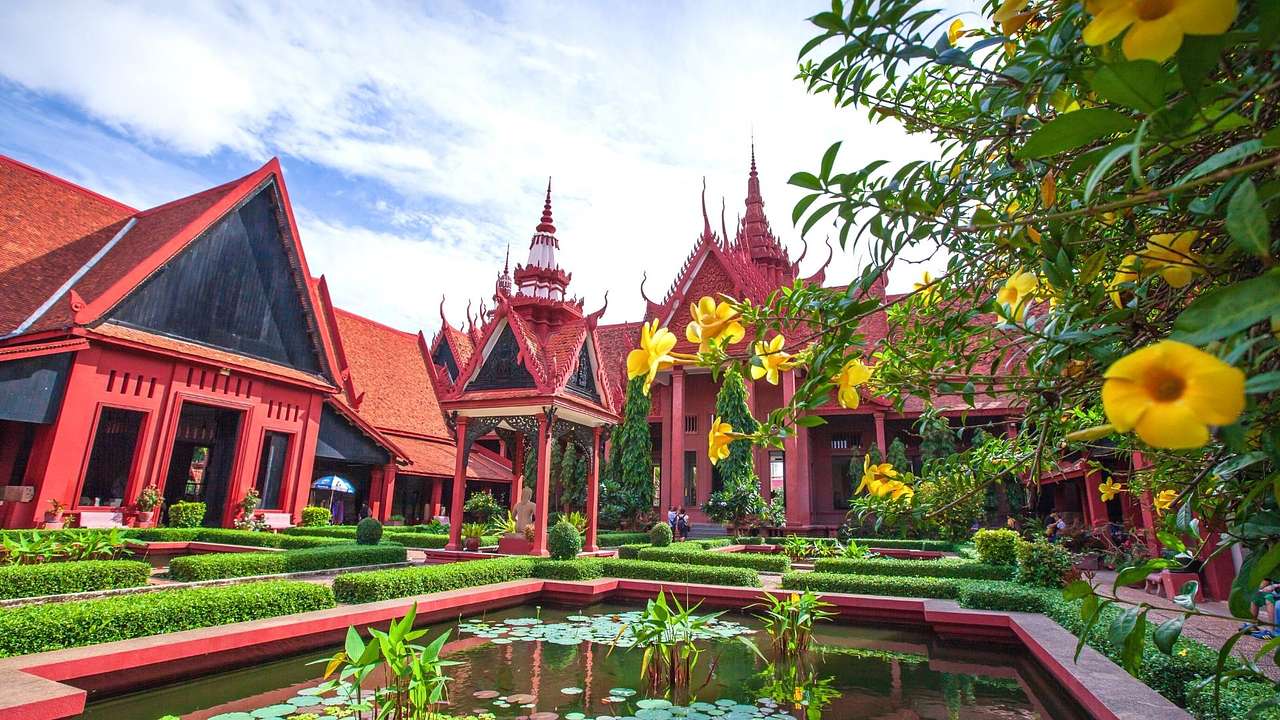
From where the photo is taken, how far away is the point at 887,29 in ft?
3.58

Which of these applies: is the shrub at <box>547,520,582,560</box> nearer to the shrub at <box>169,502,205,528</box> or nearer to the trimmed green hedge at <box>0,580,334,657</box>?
the trimmed green hedge at <box>0,580,334,657</box>

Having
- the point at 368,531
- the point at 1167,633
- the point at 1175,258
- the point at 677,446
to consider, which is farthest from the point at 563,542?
the point at 677,446

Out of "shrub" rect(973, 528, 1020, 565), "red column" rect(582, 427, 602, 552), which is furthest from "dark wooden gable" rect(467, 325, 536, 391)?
"shrub" rect(973, 528, 1020, 565)

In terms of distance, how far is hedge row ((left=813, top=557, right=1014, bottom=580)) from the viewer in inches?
381

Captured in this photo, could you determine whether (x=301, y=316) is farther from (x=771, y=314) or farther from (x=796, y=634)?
(x=771, y=314)

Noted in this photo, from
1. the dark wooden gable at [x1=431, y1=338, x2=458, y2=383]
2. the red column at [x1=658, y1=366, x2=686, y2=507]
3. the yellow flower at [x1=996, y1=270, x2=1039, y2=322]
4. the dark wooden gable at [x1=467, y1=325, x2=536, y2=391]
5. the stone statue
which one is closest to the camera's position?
the yellow flower at [x1=996, y1=270, x2=1039, y2=322]

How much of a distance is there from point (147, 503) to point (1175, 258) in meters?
16.0

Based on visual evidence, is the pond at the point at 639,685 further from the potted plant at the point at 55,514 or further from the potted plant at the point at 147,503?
the potted plant at the point at 147,503

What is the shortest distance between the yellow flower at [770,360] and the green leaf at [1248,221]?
77 cm

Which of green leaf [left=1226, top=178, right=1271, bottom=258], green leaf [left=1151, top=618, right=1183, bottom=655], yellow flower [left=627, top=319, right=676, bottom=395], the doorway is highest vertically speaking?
the doorway

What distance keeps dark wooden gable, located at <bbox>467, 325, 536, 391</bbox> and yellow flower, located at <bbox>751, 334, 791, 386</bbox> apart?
9.88 m

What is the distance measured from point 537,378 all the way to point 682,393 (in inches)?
423

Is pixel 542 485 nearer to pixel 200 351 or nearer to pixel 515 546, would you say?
pixel 515 546

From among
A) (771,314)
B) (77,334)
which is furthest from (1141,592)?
(77,334)
